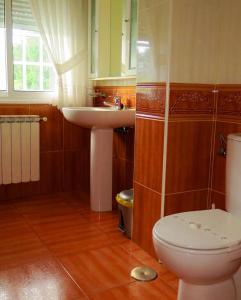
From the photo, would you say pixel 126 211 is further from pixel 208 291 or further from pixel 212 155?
pixel 208 291

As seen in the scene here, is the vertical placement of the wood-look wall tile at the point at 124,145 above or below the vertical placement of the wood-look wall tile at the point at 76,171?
above

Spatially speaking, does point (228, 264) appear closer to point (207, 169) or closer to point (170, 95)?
point (207, 169)

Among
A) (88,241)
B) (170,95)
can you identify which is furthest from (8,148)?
(170,95)

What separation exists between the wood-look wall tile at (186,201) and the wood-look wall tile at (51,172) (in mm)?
→ 1708

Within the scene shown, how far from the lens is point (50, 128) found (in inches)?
137

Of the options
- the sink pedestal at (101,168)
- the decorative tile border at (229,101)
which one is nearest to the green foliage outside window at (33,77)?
the sink pedestal at (101,168)

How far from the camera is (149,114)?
2.20 metres

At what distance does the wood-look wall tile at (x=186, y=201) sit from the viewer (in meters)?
2.15

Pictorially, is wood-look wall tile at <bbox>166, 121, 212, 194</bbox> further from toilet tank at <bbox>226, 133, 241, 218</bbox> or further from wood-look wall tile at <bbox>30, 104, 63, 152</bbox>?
wood-look wall tile at <bbox>30, 104, 63, 152</bbox>

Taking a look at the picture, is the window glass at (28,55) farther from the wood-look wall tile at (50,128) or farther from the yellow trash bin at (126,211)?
the yellow trash bin at (126,211)

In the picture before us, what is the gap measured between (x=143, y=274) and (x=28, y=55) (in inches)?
88.2

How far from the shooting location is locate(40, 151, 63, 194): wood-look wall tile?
11.5 ft

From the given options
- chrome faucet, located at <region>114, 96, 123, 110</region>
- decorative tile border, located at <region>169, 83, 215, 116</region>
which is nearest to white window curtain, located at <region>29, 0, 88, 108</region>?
chrome faucet, located at <region>114, 96, 123, 110</region>

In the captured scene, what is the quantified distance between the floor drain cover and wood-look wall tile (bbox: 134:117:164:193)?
0.47 m
